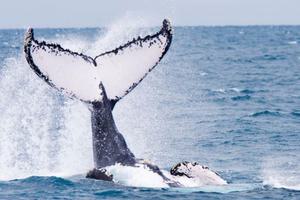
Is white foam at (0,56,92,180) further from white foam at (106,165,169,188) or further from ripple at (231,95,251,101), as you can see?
ripple at (231,95,251,101)

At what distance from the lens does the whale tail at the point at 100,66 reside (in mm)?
11648

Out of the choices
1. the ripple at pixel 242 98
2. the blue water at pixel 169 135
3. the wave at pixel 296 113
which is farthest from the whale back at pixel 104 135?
the ripple at pixel 242 98

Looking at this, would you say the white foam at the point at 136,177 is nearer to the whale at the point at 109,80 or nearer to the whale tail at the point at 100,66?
the whale at the point at 109,80

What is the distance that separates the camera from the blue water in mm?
13141

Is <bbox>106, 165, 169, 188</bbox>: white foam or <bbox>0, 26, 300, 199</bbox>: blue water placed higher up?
<bbox>0, 26, 300, 199</bbox>: blue water

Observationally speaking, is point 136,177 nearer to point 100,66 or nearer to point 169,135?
point 100,66

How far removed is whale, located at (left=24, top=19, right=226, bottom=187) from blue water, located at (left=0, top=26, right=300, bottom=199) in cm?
43

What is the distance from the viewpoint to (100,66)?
12562mm

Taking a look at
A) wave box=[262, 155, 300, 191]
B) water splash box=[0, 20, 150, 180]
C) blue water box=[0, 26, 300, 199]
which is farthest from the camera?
water splash box=[0, 20, 150, 180]

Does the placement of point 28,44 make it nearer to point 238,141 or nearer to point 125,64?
point 125,64

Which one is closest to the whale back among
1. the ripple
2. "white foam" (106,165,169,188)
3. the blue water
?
"white foam" (106,165,169,188)

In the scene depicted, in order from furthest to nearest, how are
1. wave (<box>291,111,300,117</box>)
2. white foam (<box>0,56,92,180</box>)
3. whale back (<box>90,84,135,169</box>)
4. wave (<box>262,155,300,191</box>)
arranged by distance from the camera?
wave (<box>291,111,300,117</box>) → white foam (<box>0,56,92,180</box>) → wave (<box>262,155,300,191</box>) → whale back (<box>90,84,135,169</box>)

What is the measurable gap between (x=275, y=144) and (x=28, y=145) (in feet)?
19.1

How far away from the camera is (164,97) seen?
3203 centimetres
